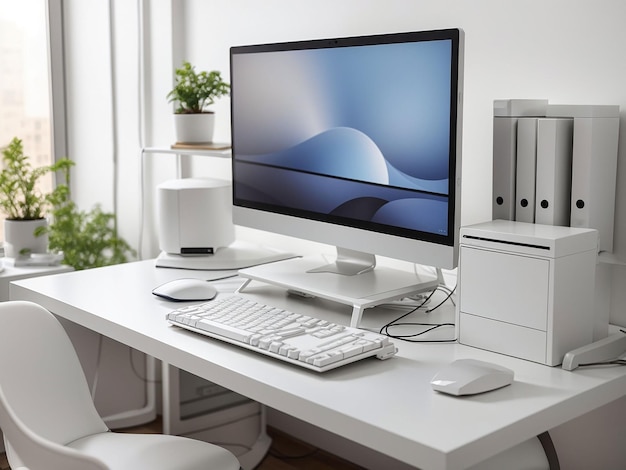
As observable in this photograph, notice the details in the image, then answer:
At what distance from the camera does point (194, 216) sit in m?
2.33

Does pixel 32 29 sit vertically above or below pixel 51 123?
above

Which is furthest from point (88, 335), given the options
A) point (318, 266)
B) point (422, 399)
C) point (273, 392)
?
point (422, 399)

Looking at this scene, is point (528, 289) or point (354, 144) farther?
point (354, 144)

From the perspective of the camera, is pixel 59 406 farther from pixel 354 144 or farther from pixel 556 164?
pixel 556 164

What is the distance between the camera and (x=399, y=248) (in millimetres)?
1747

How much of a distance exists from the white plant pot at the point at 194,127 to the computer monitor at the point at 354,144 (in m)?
0.30

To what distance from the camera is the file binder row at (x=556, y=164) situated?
160 cm

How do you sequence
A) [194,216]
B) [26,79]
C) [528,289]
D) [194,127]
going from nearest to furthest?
[528,289] → [194,216] → [194,127] → [26,79]

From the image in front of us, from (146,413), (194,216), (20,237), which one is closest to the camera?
(194,216)

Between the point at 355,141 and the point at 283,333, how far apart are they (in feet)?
1.66

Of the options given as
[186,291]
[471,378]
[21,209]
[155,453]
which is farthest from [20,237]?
[471,378]

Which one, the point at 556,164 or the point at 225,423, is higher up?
the point at 556,164

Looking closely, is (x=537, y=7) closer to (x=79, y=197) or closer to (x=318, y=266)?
(x=318, y=266)

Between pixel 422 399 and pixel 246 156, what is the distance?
1.04 m
